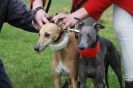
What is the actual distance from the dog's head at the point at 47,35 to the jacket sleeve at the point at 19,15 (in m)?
0.23

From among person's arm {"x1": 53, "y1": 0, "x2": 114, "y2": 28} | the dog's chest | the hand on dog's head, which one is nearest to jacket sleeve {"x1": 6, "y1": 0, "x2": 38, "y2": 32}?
the hand on dog's head

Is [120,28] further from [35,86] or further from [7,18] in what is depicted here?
[35,86]

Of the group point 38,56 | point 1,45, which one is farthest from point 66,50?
point 1,45

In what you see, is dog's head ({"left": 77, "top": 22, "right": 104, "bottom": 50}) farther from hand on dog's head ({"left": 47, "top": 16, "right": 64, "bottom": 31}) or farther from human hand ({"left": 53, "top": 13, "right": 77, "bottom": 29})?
human hand ({"left": 53, "top": 13, "right": 77, "bottom": 29})

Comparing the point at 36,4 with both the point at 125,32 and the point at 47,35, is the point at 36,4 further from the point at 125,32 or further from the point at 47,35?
the point at 125,32

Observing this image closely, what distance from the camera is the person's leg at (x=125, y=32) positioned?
15.1 feet

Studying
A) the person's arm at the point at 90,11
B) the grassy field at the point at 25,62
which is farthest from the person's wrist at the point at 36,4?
the grassy field at the point at 25,62

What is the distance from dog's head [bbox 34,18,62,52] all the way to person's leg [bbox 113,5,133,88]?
687mm

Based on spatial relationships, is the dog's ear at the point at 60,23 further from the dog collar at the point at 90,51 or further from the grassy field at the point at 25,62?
the grassy field at the point at 25,62

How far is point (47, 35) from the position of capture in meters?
5.19

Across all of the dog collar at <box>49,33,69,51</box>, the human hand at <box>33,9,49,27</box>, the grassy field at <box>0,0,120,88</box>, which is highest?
the human hand at <box>33,9,49,27</box>

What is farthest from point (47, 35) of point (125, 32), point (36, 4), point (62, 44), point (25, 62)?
point (25, 62)

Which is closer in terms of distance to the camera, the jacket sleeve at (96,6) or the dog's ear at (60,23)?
the jacket sleeve at (96,6)

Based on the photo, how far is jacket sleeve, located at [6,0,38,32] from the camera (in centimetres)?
473
